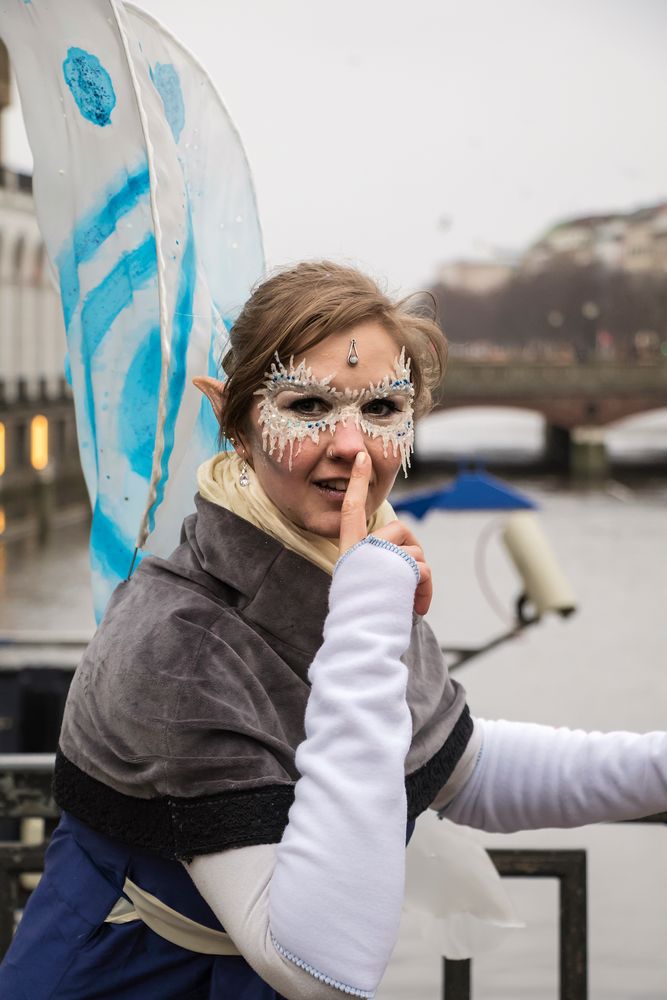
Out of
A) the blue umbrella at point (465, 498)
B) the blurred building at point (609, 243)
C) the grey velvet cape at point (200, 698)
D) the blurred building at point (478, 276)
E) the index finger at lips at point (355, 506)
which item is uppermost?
the blurred building at point (609, 243)

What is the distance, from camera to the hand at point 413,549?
4.11ft

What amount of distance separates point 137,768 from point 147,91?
2.84ft

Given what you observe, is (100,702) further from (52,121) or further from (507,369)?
(507,369)

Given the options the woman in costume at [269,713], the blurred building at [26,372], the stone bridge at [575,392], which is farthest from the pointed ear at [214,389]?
the stone bridge at [575,392]

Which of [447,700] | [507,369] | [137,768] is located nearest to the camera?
[137,768]

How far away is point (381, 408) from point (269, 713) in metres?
0.35

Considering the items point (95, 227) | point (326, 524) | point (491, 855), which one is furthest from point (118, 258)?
point (491, 855)

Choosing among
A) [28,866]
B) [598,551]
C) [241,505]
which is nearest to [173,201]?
[241,505]

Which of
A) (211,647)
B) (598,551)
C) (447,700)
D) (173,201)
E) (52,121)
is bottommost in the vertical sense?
(598,551)

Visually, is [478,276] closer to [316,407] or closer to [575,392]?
[575,392]

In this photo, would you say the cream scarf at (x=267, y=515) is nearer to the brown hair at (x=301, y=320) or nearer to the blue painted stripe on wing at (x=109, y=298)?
the brown hair at (x=301, y=320)

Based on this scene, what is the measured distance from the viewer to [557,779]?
158cm

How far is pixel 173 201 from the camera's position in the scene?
166 cm

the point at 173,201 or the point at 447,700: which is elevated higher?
the point at 173,201
